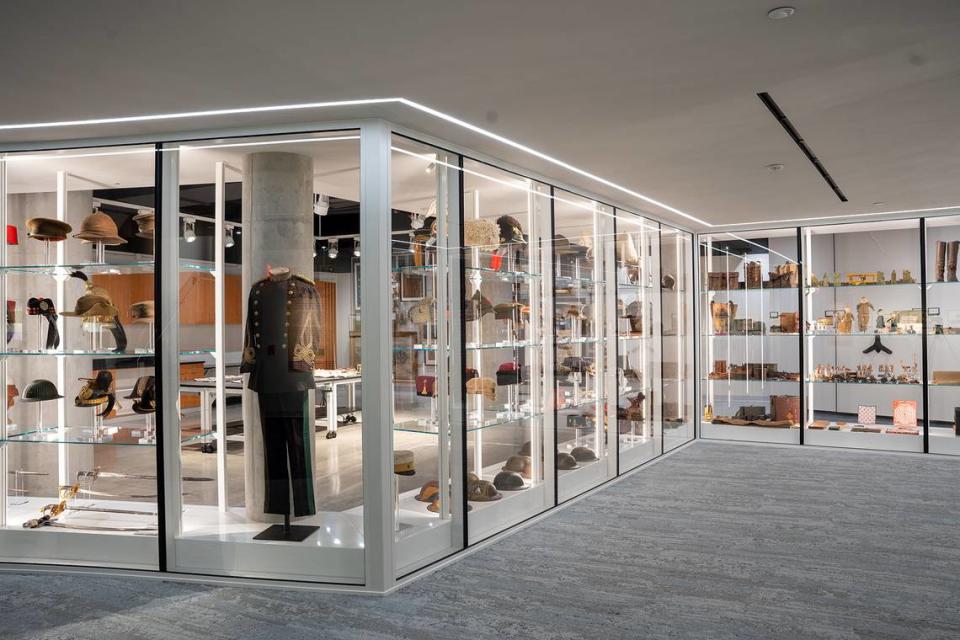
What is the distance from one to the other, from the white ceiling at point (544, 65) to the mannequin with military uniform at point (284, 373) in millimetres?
1123

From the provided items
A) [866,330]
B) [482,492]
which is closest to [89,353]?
[482,492]

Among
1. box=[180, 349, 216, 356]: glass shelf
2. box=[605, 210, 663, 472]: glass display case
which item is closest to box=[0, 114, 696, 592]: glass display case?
box=[180, 349, 216, 356]: glass shelf

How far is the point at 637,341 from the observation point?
23.4ft

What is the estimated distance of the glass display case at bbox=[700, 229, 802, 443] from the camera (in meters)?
8.52

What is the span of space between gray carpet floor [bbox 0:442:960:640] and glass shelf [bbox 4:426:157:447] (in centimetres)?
82

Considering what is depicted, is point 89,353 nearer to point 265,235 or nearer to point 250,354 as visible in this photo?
point 250,354

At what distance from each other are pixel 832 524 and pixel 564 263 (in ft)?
9.44

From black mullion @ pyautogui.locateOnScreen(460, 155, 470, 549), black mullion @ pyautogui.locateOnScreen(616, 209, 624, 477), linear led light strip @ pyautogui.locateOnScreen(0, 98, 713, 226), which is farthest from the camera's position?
black mullion @ pyautogui.locateOnScreen(616, 209, 624, 477)

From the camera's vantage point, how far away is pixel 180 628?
11.1ft

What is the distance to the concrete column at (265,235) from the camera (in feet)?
13.4

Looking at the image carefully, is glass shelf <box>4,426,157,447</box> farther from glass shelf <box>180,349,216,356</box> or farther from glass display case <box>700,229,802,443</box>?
glass display case <box>700,229,802,443</box>

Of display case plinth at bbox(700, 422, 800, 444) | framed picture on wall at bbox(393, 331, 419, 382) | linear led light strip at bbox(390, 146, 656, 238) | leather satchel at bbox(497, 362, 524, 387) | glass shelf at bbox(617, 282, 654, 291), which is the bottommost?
display case plinth at bbox(700, 422, 800, 444)

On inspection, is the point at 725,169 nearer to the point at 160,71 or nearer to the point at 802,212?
the point at 802,212

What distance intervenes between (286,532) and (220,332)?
4.19ft
